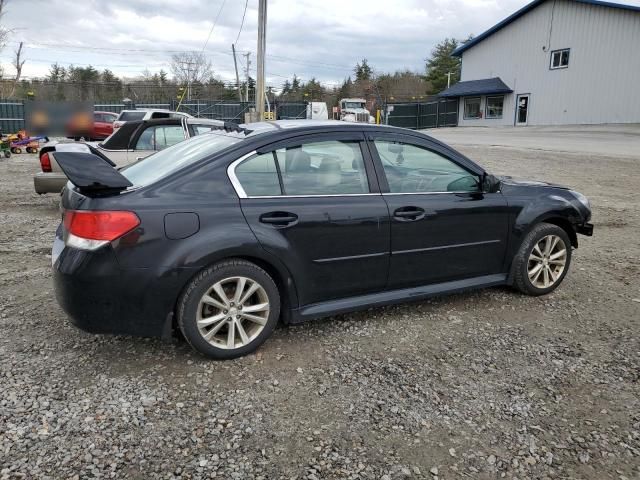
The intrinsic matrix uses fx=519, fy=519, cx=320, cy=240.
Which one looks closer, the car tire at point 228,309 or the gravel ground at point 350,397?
the gravel ground at point 350,397

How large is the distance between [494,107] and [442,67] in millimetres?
34906

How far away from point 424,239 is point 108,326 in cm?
226

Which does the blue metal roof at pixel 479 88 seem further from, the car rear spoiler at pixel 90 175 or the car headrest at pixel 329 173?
the car rear spoiler at pixel 90 175

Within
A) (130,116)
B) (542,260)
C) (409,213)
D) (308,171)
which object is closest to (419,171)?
(409,213)

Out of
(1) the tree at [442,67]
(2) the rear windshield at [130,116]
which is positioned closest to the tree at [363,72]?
(1) the tree at [442,67]

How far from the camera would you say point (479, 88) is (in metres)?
40.2

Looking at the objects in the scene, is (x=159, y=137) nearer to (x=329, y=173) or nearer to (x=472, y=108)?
(x=329, y=173)

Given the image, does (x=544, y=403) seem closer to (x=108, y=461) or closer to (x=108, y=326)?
(x=108, y=461)

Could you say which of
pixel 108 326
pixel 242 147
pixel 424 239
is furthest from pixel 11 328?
pixel 424 239

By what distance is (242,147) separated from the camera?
11.4ft

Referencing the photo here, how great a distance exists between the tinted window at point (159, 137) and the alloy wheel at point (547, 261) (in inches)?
221

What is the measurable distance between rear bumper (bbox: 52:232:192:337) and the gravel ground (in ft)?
1.08

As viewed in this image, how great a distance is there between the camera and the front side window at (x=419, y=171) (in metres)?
3.92

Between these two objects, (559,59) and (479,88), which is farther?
(479,88)
